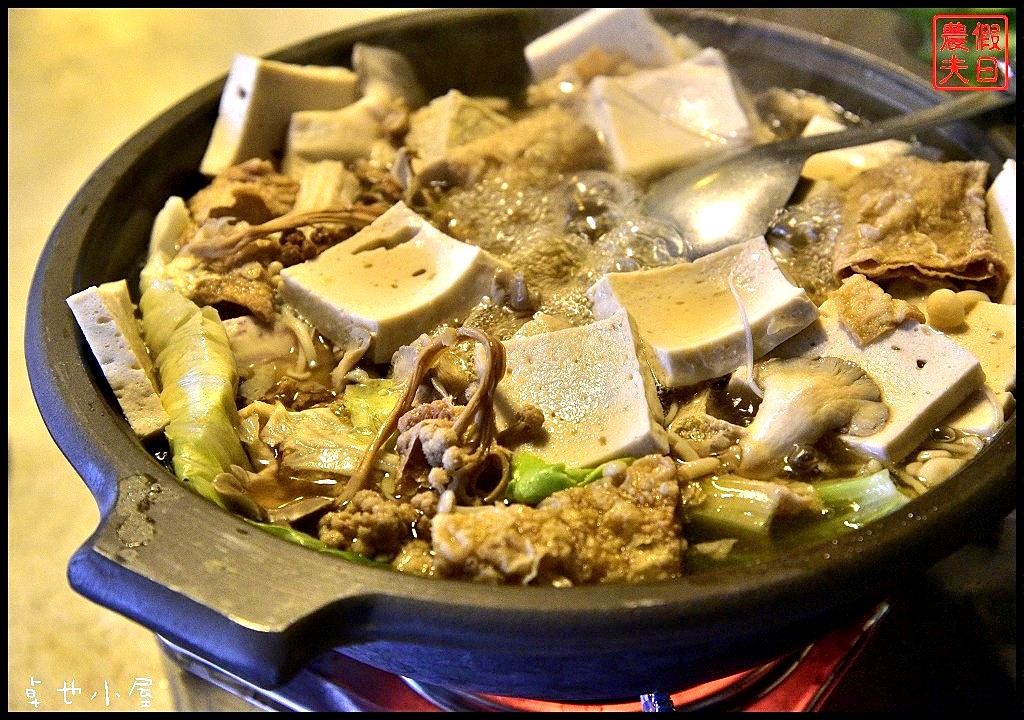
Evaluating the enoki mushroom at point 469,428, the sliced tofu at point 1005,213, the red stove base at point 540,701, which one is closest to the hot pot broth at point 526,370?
the enoki mushroom at point 469,428

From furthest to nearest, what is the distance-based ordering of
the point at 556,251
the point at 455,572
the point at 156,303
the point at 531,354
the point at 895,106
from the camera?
the point at 895,106, the point at 556,251, the point at 156,303, the point at 531,354, the point at 455,572

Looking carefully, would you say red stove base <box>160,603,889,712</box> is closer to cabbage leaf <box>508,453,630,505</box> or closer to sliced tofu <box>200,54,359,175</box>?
cabbage leaf <box>508,453,630,505</box>

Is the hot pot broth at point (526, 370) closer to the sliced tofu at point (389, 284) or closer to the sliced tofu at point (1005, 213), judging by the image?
the sliced tofu at point (389, 284)

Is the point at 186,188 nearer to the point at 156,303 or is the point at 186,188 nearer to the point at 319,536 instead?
the point at 156,303

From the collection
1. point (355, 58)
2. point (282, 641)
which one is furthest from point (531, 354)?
point (355, 58)

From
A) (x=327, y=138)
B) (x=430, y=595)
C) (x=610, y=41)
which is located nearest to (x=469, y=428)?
(x=430, y=595)

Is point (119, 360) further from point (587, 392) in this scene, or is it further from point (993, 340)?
point (993, 340)

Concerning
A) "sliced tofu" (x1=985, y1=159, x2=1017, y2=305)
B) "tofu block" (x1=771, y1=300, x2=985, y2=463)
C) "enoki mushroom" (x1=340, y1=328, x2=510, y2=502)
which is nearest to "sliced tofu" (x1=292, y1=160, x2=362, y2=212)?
"enoki mushroom" (x1=340, y1=328, x2=510, y2=502)
